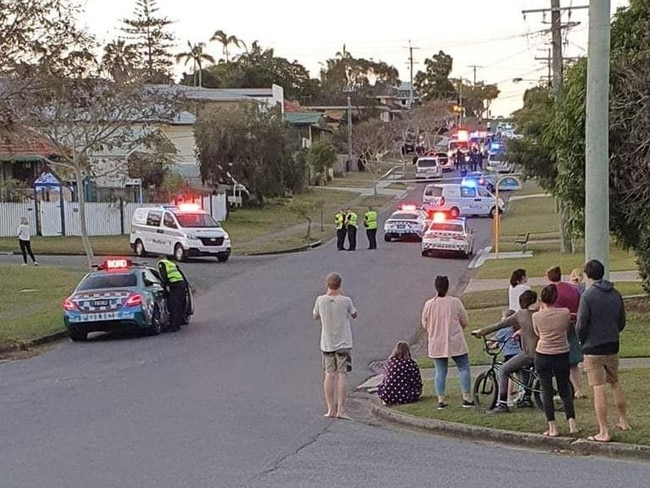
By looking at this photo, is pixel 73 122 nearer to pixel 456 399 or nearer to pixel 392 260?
pixel 392 260

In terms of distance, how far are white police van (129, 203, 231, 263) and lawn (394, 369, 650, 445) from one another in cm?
2457

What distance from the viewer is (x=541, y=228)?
51.9 metres

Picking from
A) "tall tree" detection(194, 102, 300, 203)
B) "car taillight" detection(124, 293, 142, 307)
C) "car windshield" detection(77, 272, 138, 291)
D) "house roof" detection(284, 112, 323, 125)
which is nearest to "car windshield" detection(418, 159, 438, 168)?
"house roof" detection(284, 112, 323, 125)

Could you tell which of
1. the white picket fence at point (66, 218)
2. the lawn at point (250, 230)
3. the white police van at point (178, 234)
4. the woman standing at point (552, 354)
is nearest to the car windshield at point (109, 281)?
the woman standing at point (552, 354)

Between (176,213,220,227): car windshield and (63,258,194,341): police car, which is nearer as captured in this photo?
(63,258,194,341): police car

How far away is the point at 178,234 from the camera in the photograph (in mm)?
38625

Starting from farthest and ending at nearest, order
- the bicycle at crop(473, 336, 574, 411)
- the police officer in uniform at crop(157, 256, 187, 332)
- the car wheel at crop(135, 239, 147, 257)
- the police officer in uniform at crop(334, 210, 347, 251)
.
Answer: the police officer in uniform at crop(334, 210, 347, 251), the car wheel at crop(135, 239, 147, 257), the police officer in uniform at crop(157, 256, 187, 332), the bicycle at crop(473, 336, 574, 411)

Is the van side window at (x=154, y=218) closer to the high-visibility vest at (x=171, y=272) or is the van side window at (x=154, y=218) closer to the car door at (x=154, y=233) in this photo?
the car door at (x=154, y=233)

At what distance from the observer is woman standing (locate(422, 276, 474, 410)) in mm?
12688

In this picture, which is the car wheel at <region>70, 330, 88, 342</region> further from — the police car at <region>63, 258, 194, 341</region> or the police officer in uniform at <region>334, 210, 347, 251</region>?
the police officer in uniform at <region>334, 210, 347, 251</region>

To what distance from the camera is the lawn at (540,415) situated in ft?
35.8

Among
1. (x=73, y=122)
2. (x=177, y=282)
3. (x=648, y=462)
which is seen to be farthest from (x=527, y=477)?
(x=73, y=122)

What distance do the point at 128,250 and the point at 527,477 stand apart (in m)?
33.1

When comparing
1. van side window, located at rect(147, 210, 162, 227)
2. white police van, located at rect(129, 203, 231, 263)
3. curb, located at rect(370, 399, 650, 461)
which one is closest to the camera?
curb, located at rect(370, 399, 650, 461)
